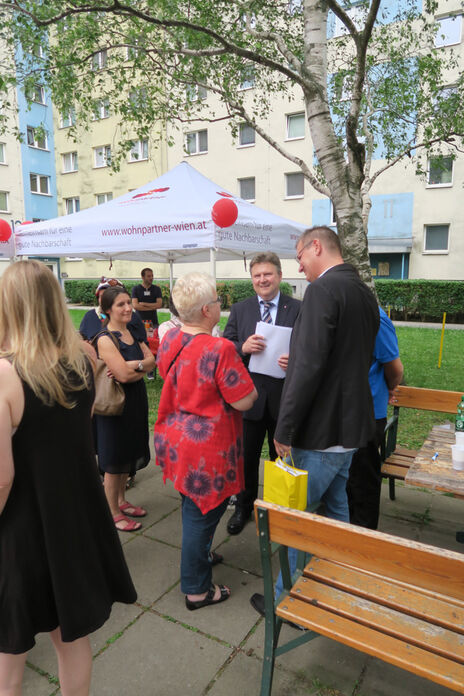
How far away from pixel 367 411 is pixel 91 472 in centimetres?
120

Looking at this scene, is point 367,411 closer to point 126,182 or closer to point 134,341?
point 134,341

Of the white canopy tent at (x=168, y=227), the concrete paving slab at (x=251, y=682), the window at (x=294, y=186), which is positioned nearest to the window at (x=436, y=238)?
the window at (x=294, y=186)

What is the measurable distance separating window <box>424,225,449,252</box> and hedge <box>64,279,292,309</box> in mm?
6187

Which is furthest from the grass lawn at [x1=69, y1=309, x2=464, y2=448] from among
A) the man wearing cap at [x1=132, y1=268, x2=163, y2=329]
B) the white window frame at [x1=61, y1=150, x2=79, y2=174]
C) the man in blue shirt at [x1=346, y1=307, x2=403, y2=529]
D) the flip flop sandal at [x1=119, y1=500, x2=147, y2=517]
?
the white window frame at [x1=61, y1=150, x2=79, y2=174]

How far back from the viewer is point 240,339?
327 cm

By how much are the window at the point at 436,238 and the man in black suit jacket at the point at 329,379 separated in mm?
19362

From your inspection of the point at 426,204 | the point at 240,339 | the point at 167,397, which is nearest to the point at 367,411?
the point at 167,397

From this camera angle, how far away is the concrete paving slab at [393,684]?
187 cm

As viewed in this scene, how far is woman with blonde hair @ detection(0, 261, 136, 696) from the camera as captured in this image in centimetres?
134

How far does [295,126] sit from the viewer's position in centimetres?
2080

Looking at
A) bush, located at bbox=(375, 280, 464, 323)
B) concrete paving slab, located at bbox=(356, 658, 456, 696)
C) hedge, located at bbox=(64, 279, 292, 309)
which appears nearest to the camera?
concrete paving slab, located at bbox=(356, 658, 456, 696)

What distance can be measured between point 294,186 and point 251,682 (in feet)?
70.4

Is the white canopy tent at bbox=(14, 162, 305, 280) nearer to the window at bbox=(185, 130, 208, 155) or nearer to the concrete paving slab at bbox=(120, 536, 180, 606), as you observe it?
the concrete paving slab at bbox=(120, 536, 180, 606)

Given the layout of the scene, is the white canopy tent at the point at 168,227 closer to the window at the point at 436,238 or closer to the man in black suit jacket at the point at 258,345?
the man in black suit jacket at the point at 258,345
